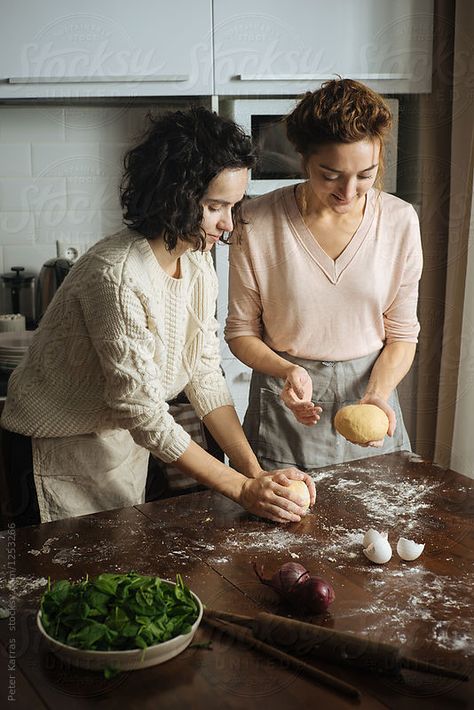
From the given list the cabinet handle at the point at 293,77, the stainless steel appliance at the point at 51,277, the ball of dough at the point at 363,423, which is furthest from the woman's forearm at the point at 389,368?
the stainless steel appliance at the point at 51,277

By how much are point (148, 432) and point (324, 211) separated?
70 centimetres

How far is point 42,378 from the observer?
1.57 meters

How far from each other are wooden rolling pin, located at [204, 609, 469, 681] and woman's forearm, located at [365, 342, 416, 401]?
78cm

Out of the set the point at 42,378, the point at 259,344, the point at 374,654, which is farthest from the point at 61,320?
the point at 374,654

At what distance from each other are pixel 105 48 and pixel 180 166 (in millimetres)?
1336

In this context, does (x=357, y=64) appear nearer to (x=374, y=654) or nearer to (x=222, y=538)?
(x=222, y=538)

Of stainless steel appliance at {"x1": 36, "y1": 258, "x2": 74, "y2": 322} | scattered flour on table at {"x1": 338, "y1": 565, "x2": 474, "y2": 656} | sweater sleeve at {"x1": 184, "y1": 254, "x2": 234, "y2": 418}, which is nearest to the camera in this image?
scattered flour on table at {"x1": 338, "y1": 565, "x2": 474, "y2": 656}

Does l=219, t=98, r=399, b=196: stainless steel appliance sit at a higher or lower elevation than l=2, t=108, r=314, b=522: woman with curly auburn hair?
higher

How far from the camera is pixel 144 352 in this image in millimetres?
Result: 1411

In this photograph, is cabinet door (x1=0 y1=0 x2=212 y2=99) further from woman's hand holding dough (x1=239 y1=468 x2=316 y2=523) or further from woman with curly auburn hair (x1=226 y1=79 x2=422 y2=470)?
woman's hand holding dough (x1=239 y1=468 x2=316 y2=523)

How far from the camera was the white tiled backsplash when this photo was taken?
2.85 meters

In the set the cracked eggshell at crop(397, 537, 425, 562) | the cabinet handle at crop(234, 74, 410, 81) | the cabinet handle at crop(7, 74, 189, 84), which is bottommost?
the cracked eggshell at crop(397, 537, 425, 562)

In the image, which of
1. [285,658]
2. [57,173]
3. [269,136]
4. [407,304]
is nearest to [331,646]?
[285,658]

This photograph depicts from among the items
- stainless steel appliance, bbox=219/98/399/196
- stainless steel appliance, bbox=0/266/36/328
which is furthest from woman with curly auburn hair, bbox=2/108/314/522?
stainless steel appliance, bbox=0/266/36/328
